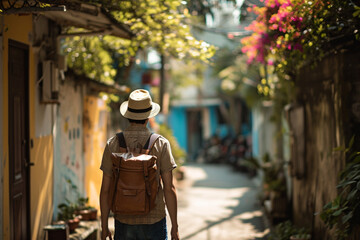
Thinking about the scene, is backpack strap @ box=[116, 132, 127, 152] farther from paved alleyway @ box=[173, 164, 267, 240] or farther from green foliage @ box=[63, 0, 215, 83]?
paved alleyway @ box=[173, 164, 267, 240]

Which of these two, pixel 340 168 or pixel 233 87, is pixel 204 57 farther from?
pixel 233 87

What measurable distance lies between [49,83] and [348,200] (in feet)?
13.9

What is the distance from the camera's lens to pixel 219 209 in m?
12.3

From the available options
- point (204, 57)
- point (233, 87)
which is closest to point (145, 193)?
point (204, 57)

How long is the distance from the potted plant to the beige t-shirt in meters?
3.06

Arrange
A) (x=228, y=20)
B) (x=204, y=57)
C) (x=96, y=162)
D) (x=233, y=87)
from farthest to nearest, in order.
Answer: (x=228, y=20)
(x=233, y=87)
(x=96, y=162)
(x=204, y=57)

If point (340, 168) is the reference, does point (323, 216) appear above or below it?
below

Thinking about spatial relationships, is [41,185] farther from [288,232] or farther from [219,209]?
[219,209]

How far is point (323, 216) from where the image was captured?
568 cm

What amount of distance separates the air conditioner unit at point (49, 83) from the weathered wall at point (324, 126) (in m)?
3.62

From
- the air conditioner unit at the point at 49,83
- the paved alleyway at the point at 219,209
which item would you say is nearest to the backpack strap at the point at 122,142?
the air conditioner unit at the point at 49,83

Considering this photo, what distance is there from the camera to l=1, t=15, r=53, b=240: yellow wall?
18.9 feet

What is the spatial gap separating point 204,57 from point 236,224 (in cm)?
393

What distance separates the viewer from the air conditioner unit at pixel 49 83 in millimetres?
7336
